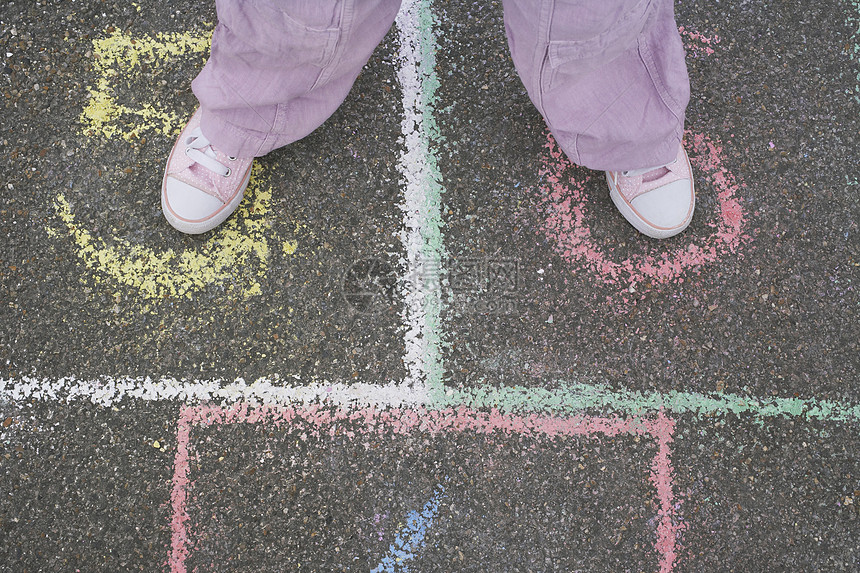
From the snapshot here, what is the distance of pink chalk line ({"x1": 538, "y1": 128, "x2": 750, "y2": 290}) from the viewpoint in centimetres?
193

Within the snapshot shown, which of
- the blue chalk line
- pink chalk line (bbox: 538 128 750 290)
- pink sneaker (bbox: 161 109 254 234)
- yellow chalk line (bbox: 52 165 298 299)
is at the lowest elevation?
the blue chalk line

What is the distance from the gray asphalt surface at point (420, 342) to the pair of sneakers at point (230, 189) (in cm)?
8

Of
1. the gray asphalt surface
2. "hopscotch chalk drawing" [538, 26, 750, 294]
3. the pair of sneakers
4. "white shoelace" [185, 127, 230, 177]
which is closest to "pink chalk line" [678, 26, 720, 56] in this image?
the gray asphalt surface

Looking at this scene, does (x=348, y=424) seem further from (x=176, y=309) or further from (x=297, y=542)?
(x=176, y=309)

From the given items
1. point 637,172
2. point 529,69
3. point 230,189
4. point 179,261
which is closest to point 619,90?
point 529,69

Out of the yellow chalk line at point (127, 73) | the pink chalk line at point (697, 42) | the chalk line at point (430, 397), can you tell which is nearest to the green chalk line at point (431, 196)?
the chalk line at point (430, 397)

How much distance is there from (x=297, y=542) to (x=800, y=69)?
8.36 feet

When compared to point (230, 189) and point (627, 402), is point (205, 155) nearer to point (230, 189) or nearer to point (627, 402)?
point (230, 189)

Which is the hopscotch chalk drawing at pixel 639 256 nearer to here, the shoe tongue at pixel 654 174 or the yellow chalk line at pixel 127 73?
the shoe tongue at pixel 654 174

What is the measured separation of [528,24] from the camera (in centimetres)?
139

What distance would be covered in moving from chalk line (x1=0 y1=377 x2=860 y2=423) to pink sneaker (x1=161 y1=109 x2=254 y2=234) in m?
0.57

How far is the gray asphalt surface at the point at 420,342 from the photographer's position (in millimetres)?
1785

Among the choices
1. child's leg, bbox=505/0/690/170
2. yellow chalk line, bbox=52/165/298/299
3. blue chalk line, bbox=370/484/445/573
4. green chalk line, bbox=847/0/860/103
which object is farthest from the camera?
green chalk line, bbox=847/0/860/103

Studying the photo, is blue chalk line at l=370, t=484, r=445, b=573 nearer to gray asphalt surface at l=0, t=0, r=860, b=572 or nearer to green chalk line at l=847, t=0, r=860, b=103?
gray asphalt surface at l=0, t=0, r=860, b=572
